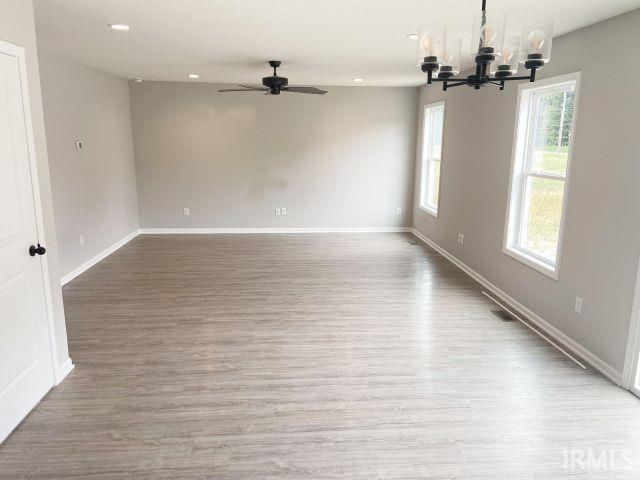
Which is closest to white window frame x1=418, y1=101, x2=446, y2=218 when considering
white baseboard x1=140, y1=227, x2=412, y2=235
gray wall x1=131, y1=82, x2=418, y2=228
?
gray wall x1=131, y1=82, x2=418, y2=228

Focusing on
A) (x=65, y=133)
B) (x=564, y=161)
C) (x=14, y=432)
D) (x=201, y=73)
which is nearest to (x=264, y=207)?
(x=201, y=73)

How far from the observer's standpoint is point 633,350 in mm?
2914

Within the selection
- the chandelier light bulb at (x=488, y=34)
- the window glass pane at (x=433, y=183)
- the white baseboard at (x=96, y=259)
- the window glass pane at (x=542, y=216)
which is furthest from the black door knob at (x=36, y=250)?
the window glass pane at (x=433, y=183)

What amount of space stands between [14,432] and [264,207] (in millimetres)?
5730

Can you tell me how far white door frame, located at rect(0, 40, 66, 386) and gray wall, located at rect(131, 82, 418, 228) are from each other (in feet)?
16.5

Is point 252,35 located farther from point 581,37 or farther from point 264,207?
point 264,207

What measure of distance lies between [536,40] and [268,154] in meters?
6.05

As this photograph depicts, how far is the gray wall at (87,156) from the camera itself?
488cm

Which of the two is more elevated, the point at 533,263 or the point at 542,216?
the point at 542,216

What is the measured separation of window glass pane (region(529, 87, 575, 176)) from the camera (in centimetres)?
381

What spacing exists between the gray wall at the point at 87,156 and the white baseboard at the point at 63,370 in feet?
7.35

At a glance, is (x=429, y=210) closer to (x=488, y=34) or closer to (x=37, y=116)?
(x=488, y=34)

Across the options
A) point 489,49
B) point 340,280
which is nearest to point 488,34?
point 489,49

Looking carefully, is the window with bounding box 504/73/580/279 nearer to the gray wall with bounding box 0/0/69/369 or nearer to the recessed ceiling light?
the recessed ceiling light
